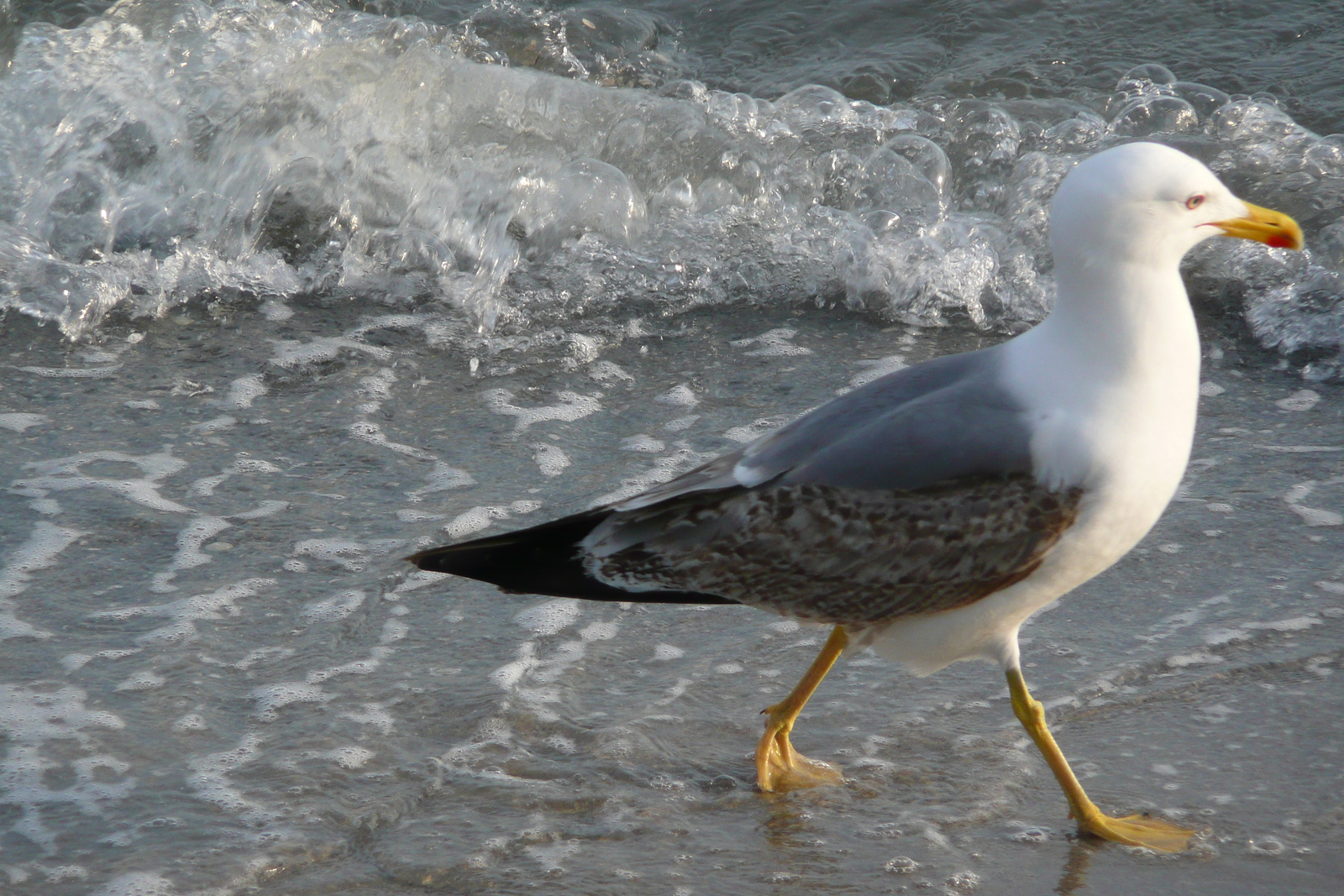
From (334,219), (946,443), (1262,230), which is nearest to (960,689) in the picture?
(946,443)

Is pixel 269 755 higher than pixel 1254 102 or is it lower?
lower

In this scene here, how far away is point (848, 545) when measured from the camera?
312 cm

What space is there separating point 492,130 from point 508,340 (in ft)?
6.50

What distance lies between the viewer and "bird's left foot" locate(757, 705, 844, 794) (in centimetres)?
324

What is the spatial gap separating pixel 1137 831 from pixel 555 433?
255 centimetres

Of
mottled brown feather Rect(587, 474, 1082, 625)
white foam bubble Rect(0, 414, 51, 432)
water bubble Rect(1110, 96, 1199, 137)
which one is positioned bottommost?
white foam bubble Rect(0, 414, 51, 432)

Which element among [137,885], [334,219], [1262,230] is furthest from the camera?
[334,219]

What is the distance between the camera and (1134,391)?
290 centimetres

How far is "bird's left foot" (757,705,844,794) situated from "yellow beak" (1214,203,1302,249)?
1440 mm

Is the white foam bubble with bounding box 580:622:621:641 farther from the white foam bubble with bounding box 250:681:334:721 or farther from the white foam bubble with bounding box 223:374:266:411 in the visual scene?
the white foam bubble with bounding box 223:374:266:411

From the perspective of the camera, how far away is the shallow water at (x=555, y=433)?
3.08m

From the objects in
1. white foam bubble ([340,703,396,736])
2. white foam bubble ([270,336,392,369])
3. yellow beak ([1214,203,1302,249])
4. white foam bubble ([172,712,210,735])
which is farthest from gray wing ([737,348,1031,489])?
white foam bubble ([270,336,392,369])

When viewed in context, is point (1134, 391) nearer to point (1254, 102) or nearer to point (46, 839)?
point (46, 839)

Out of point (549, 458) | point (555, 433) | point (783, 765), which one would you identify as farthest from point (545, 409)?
point (783, 765)
